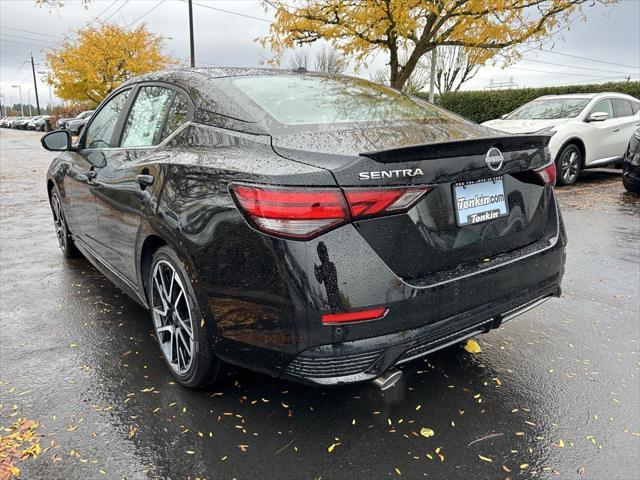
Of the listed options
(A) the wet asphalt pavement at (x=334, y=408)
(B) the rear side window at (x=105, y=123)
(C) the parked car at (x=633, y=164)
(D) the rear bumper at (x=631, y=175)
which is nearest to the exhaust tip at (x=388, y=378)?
(A) the wet asphalt pavement at (x=334, y=408)

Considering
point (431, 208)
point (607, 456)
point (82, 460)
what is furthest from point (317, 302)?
point (607, 456)

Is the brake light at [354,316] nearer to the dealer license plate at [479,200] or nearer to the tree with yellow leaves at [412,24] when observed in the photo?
the dealer license plate at [479,200]

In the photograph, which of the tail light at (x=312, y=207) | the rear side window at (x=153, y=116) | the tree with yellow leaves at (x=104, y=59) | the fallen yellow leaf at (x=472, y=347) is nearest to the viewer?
the tail light at (x=312, y=207)

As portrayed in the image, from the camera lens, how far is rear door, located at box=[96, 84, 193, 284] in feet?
9.16

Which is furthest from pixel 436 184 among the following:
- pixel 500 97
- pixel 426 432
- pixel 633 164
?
pixel 500 97

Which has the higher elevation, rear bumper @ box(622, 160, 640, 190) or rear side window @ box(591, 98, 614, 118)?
rear side window @ box(591, 98, 614, 118)

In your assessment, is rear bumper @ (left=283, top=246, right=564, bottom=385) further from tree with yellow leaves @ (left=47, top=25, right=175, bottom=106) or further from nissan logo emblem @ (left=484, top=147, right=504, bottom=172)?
tree with yellow leaves @ (left=47, top=25, right=175, bottom=106)

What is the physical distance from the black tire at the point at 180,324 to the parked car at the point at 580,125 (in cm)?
772

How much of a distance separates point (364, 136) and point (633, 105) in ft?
35.0

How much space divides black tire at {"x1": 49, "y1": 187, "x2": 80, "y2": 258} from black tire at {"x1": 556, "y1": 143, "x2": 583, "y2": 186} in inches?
307

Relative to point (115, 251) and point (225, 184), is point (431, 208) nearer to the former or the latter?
point (225, 184)

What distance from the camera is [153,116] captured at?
10.1ft

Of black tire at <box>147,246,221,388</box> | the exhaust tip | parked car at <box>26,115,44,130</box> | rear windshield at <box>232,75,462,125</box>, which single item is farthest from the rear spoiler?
parked car at <box>26,115,44,130</box>

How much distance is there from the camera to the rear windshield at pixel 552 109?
968 cm
